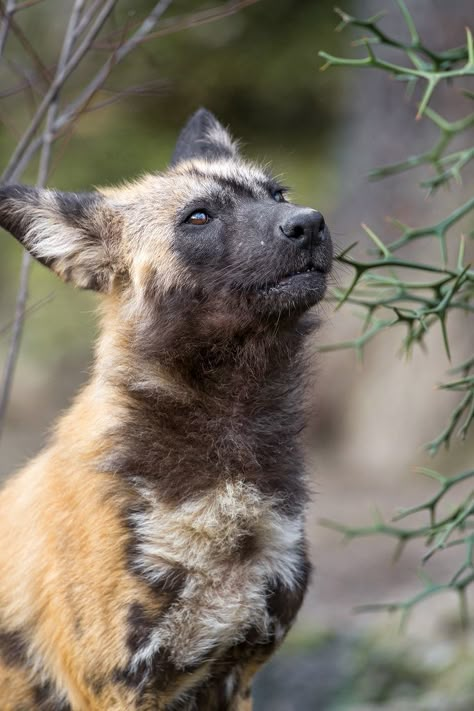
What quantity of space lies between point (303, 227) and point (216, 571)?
1348mm

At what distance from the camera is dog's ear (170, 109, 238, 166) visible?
16.2 ft

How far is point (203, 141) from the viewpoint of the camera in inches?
196

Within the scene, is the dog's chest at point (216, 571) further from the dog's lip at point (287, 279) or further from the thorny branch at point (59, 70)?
the thorny branch at point (59, 70)

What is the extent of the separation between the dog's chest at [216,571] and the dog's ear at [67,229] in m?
1.06

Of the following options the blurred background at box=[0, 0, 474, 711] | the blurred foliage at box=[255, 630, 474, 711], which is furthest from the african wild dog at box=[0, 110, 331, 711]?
the blurred foliage at box=[255, 630, 474, 711]

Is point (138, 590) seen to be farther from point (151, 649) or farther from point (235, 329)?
point (235, 329)

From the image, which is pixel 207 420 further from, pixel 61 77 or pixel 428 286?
pixel 61 77

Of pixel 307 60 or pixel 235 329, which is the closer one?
pixel 235 329

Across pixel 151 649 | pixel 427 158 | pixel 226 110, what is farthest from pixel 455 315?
pixel 226 110

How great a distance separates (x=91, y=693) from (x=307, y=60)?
44.8ft

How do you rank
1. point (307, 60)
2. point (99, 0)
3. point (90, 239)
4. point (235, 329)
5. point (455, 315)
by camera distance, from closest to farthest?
point (235, 329) → point (90, 239) → point (99, 0) → point (455, 315) → point (307, 60)

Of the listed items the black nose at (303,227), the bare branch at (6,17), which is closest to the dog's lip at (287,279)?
the black nose at (303,227)

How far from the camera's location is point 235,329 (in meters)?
3.95

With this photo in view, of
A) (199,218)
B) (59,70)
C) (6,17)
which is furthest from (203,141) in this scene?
(6,17)
